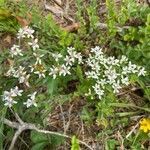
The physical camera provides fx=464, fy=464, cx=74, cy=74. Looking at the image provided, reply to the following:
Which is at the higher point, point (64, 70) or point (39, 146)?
point (64, 70)

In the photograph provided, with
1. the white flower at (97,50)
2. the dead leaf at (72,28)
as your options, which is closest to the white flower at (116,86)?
the white flower at (97,50)

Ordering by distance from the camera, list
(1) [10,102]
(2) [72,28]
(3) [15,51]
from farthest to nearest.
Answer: (2) [72,28], (3) [15,51], (1) [10,102]

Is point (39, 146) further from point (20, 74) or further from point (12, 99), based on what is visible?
point (20, 74)

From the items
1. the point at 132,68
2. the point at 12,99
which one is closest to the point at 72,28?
the point at 132,68

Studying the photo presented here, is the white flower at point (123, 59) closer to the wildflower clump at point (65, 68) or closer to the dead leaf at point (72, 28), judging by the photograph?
the wildflower clump at point (65, 68)

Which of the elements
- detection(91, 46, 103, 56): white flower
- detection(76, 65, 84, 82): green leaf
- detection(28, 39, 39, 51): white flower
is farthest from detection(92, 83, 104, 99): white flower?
detection(28, 39, 39, 51): white flower

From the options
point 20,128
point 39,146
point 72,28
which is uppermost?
point 72,28

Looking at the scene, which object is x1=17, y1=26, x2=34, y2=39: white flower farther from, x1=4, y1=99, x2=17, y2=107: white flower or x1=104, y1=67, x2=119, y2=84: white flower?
x1=104, y1=67, x2=119, y2=84: white flower
